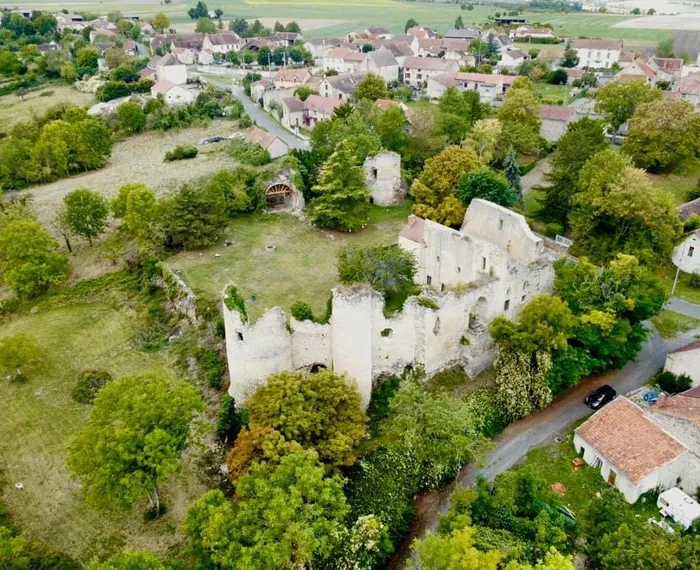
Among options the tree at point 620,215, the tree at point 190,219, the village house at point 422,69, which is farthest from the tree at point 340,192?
the village house at point 422,69

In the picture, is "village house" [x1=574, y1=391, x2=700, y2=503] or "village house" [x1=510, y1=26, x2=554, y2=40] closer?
"village house" [x1=574, y1=391, x2=700, y2=503]

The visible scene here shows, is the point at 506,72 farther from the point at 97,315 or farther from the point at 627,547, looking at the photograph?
the point at 627,547

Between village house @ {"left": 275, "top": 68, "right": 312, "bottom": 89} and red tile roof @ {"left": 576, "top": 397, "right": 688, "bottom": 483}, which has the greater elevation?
village house @ {"left": 275, "top": 68, "right": 312, "bottom": 89}

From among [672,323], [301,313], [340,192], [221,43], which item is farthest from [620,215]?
[221,43]

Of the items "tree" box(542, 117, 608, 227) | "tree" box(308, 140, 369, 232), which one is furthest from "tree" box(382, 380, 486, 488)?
A: "tree" box(542, 117, 608, 227)

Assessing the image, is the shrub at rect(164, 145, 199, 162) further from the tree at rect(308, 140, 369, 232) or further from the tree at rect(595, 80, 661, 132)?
the tree at rect(595, 80, 661, 132)

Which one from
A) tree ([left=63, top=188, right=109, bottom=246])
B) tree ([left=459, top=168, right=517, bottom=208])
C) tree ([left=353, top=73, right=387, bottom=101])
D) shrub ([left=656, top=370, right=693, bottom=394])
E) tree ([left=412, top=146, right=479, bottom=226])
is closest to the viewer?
shrub ([left=656, top=370, right=693, bottom=394])
